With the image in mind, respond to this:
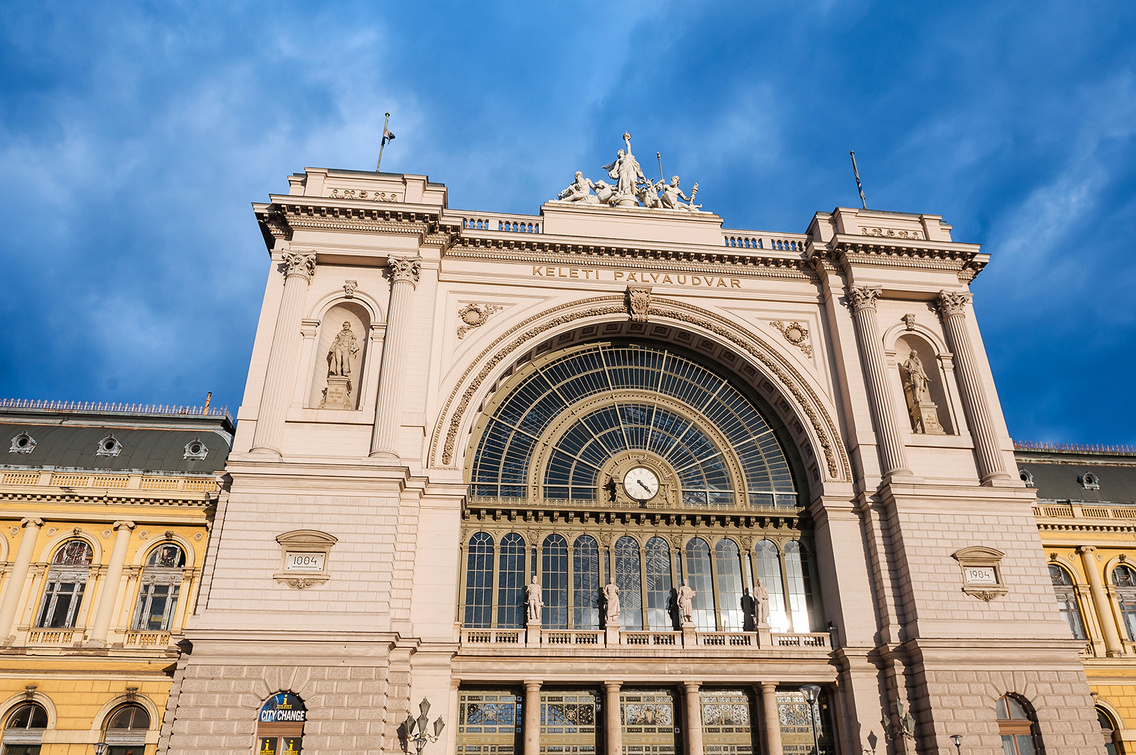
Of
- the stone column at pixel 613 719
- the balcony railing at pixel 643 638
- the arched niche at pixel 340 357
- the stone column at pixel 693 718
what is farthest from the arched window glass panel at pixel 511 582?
the arched niche at pixel 340 357

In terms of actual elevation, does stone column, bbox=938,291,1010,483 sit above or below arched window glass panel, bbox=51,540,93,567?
above

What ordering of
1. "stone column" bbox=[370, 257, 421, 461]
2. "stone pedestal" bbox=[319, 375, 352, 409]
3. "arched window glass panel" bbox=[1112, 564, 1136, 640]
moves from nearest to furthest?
Result: "stone column" bbox=[370, 257, 421, 461], "stone pedestal" bbox=[319, 375, 352, 409], "arched window glass panel" bbox=[1112, 564, 1136, 640]

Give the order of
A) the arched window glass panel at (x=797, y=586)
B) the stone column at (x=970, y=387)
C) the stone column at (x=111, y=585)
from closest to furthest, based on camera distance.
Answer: the arched window glass panel at (x=797, y=586)
the stone column at (x=970, y=387)
the stone column at (x=111, y=585)

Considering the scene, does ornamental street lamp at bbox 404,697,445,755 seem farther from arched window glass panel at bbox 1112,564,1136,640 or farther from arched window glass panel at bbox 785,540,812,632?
arched window glass panel at bbox 1112,564,1136,640

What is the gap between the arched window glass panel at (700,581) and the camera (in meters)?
32.4

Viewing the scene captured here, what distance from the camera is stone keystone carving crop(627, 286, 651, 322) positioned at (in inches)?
1433

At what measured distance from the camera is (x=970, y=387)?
1389 inches

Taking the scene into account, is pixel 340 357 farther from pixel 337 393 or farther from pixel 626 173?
pixel 626 173

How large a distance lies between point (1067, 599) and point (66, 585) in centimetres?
4731

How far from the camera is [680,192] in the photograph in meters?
41.0

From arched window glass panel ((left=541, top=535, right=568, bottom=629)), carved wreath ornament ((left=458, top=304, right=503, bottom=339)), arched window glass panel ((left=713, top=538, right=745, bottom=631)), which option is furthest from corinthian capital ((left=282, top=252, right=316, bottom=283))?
arched window glass panel ((left=713, top=538, right=745, bottom=631))

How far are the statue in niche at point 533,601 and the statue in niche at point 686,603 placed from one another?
5556 mm

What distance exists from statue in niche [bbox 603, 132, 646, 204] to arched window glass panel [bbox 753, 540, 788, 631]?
18143 millimetres

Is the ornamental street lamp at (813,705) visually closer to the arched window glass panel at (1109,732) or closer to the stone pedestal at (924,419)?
the stone pedestal at (924,419)
